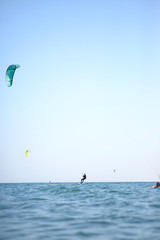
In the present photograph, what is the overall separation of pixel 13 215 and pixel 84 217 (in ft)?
9.73

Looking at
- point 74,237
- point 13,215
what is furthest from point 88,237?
point 13,215

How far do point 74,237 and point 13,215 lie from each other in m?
4.19

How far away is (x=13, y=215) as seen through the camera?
967 centimetres

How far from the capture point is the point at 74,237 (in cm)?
644

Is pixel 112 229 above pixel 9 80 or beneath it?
beneath

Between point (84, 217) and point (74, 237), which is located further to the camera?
point (84, 217)

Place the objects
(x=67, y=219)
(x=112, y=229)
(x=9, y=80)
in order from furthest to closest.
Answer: (x=9, y=80)
(x=67, y=219)
(x=112, y=229)

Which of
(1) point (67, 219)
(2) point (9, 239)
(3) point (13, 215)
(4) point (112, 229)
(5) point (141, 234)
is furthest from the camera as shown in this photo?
(3) point (13, 215)

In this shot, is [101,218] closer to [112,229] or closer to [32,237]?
[112,229]

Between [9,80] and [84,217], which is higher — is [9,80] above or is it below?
above

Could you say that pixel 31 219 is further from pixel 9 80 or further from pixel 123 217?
pixel 9 80

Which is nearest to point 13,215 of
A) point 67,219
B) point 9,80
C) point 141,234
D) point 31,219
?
point 31,219

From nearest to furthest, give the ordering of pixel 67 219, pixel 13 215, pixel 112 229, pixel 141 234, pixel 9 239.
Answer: pixel 9 239, pixel 141 234, pixel 112 229, pixel 67 219, pixel 13 215

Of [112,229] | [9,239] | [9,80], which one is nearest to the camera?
[9,239]
